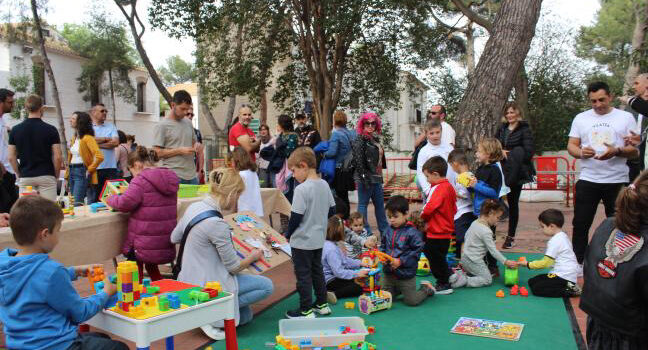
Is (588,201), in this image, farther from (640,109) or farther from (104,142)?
(104,142)

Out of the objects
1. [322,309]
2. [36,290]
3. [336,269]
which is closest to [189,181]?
[336,269]

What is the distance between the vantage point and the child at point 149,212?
451 centimetres

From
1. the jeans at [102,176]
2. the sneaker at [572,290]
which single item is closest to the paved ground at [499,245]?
the sneaker at [572,290]

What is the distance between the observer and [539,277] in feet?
17.4

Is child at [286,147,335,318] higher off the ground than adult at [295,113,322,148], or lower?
lower

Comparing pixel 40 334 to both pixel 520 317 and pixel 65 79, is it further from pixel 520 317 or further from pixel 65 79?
pixel 65 79

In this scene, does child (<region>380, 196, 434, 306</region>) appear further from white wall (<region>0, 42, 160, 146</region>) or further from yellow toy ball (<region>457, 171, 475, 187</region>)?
white wall (<region>0, 42, 160, 146</region>)

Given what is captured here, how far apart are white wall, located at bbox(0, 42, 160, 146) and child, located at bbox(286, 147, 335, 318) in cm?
2654

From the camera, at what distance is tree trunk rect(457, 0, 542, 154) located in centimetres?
806

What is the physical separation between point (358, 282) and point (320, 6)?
9.90m

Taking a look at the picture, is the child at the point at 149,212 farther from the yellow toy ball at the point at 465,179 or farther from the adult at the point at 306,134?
the adult at the point at 306,134

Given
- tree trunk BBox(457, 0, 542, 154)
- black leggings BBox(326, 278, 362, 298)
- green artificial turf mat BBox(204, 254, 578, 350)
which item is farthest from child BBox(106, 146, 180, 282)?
tree trunk BBox(457, 0, 542, 154)

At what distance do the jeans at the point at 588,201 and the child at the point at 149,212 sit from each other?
13.1ft

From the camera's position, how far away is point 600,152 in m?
5.20
